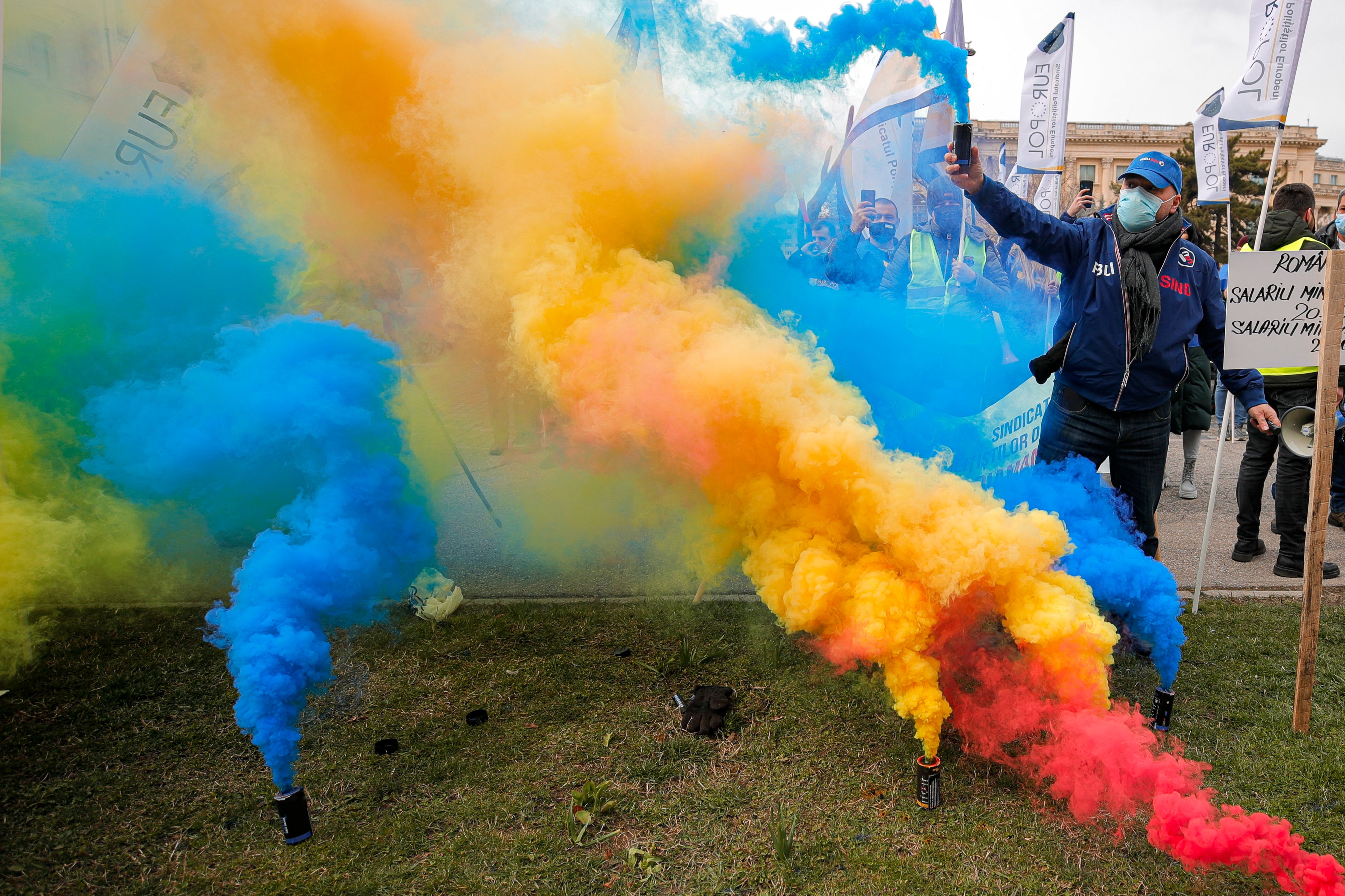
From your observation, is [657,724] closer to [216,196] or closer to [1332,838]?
[1332,838]

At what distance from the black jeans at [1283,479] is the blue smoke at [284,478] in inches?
214

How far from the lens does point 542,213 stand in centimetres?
350

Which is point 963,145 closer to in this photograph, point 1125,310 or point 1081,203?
point 1125,310

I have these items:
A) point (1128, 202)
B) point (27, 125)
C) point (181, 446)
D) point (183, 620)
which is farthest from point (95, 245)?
point (1128, 202)

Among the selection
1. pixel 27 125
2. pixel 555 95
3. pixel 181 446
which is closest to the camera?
pixel 181 446

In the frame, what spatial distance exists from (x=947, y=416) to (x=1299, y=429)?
2.41m

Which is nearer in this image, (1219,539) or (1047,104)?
(1219,539)

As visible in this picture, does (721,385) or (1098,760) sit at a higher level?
(721,385)

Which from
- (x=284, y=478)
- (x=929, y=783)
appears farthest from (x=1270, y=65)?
(x=284, y=478)

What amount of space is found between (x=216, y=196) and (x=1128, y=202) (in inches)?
175

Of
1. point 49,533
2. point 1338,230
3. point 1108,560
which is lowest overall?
point 49,533

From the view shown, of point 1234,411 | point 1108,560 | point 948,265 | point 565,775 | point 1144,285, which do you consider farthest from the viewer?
point 1234,411

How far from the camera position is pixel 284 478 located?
341 centimetres

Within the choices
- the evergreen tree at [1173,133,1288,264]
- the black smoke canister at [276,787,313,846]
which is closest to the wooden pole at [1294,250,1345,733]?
the black smoke canister at [276,787,313,846]
